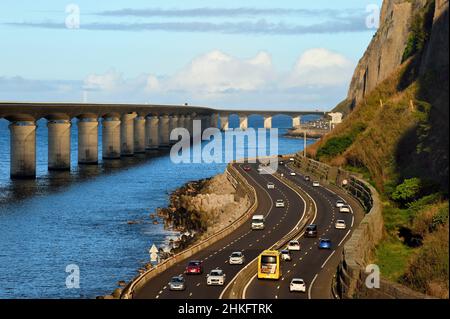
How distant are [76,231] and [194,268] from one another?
42.0 meters

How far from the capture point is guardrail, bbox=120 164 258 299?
58434 millimetres

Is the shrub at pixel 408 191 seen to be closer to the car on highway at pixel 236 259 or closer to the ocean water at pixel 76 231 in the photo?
the car on highway at pixel 236 259

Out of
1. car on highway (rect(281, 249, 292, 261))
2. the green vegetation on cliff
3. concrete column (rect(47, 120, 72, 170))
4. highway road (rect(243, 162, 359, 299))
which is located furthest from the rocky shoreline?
concrete column (rect(47, 120, 72, 170))

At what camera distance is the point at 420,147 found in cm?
7369

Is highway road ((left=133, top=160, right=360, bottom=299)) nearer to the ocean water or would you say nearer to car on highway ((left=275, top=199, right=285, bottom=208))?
car on highway ((left=275, top=199, right=285, bottom=208))

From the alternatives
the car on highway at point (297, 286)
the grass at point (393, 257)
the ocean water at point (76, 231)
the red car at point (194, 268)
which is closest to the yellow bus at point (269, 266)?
the car on highway at point (297, 286)

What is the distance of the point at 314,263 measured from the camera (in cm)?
6856

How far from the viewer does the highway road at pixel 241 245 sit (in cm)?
5778

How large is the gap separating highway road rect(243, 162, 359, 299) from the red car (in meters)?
4.51

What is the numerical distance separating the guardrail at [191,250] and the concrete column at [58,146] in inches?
2567

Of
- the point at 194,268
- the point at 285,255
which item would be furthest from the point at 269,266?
the point at 285,255

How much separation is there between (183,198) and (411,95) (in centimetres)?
4590
